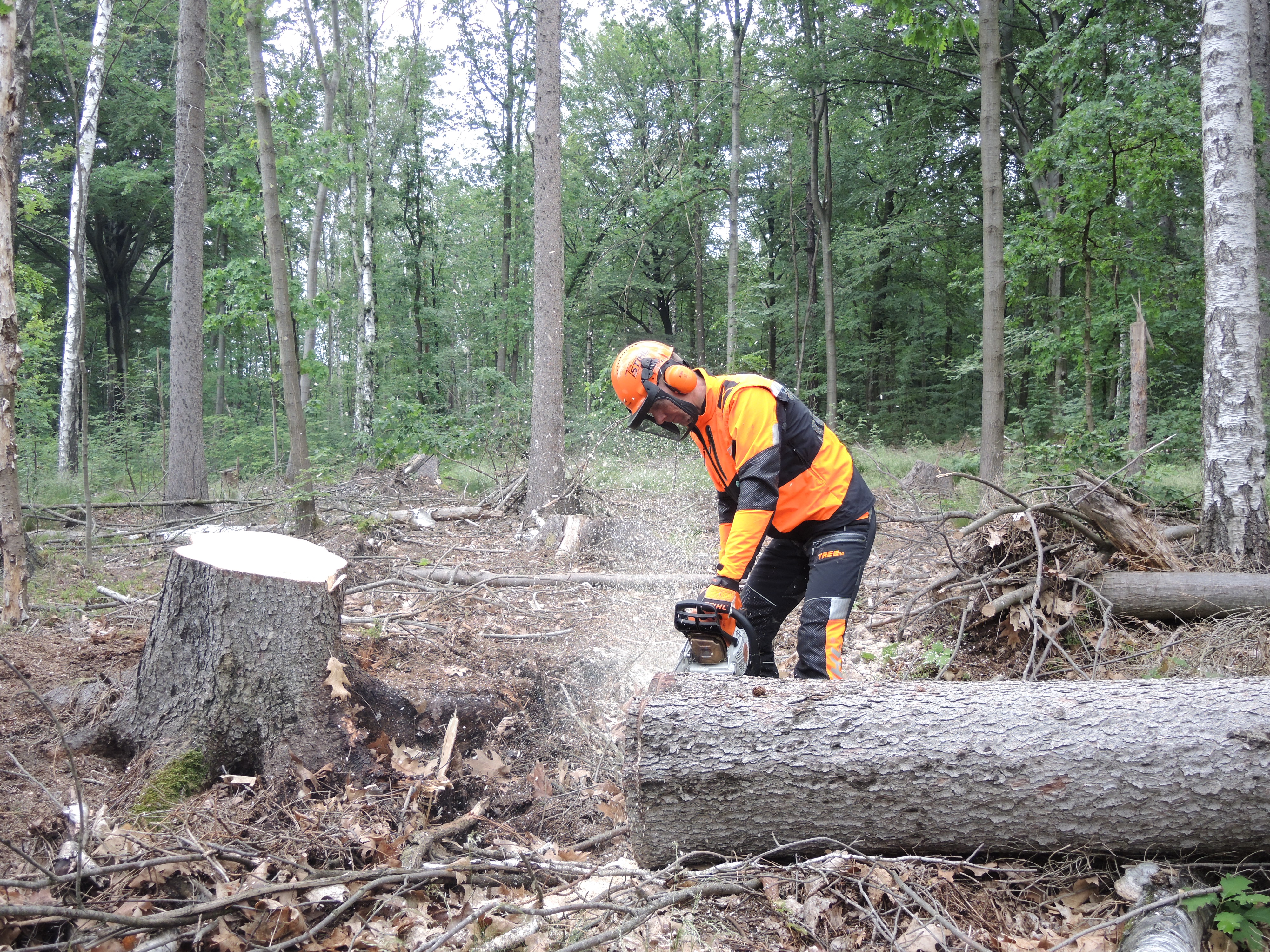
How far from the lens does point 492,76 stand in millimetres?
21078

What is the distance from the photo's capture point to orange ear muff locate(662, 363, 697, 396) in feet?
11.1

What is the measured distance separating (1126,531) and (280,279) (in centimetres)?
862

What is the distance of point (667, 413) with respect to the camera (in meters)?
3.46

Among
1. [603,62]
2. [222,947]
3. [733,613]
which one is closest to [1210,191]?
[733,613]

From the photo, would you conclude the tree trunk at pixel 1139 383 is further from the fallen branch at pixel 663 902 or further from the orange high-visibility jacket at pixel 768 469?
the fallen branch at pixel 663 902

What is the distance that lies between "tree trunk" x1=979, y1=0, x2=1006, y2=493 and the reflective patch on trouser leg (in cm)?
678

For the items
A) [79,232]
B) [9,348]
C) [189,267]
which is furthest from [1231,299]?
[189,267]

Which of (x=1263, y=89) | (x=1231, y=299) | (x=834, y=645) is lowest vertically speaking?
(x=834, y=645)

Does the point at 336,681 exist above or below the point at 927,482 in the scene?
below

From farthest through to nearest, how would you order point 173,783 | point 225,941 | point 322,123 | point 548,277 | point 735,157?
point 322,123 < point 735,157 < point 548,277 < point 173,783 < point 225,941

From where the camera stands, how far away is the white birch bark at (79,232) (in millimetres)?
7027

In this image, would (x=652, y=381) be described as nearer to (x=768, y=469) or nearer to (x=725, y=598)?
(x=768, y=469)

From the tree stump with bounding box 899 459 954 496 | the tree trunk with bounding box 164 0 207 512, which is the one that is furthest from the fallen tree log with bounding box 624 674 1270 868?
the tree stump with bounding box 899 459 954 496

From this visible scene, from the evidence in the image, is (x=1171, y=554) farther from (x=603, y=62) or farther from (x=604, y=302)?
(x=603, y=62)
